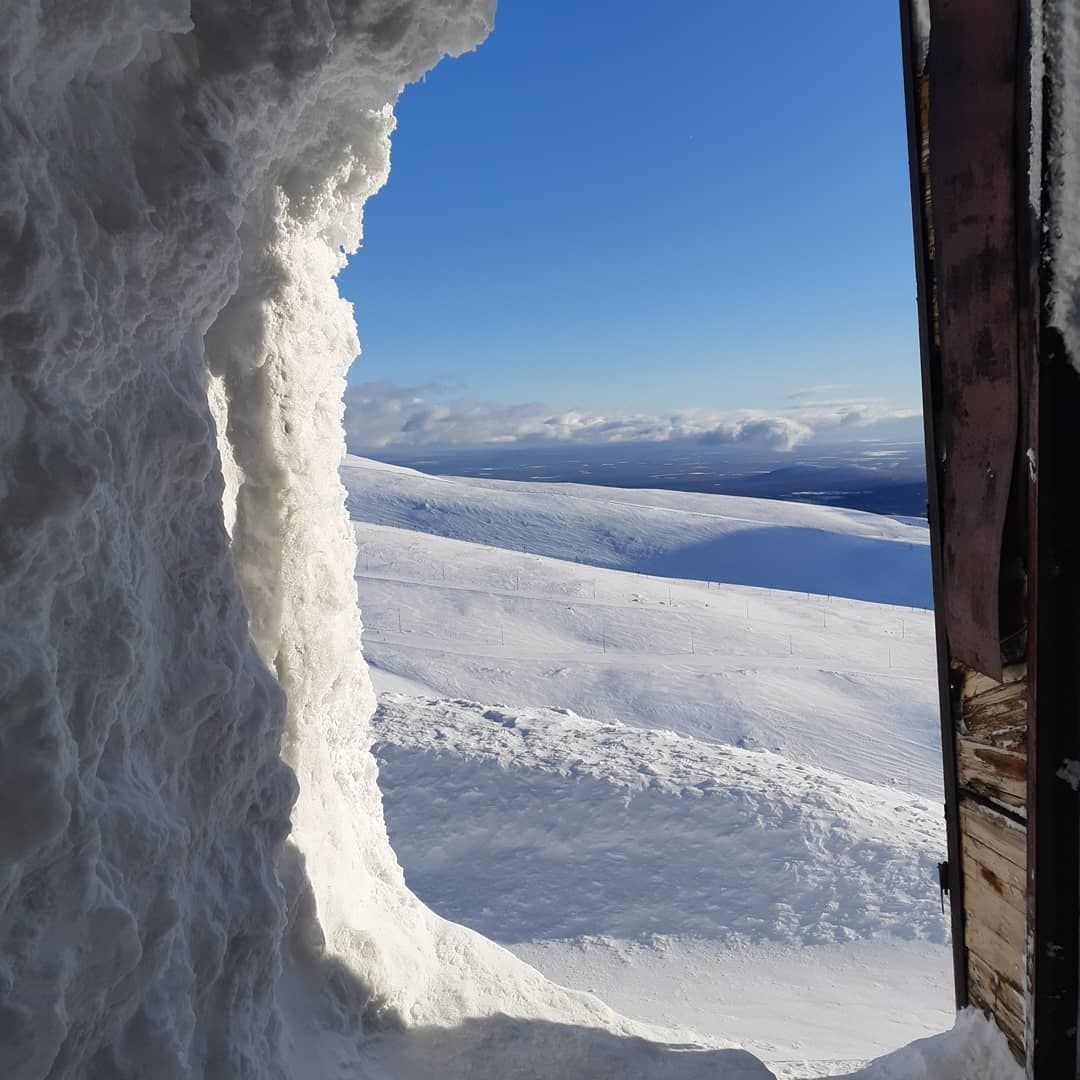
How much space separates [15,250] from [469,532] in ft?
106

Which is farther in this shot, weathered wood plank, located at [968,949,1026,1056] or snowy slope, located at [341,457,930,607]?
snowy slope, located at [341,457,930,607]

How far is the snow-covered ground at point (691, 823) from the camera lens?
5359mm

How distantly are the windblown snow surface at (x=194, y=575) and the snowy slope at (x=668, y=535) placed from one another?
93.5 ft

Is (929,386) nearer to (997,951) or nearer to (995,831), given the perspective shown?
(995,831)

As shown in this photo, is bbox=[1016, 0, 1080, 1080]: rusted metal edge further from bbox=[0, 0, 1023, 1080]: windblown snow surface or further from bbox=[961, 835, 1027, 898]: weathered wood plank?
bbox=[0, 0, 1023, 1080]: windblown snow surface

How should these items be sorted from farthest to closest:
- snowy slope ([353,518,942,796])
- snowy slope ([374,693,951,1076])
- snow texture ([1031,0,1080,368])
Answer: snowy slope ([353,518,942,796]), snowy slope ([374,693,951,1076]), snow texture ([1031,0,1080,368])

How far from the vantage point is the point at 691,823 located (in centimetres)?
698

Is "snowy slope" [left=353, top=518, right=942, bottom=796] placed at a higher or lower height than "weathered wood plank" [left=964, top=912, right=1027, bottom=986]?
lower

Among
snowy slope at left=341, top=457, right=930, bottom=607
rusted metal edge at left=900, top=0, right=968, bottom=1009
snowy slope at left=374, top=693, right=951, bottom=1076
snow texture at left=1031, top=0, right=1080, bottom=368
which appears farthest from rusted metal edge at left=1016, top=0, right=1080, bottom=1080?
snowy slope at left=341, top=457, right=930, bottom=607

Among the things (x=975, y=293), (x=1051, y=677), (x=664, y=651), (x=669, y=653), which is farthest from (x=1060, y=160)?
(x=664, y=651)

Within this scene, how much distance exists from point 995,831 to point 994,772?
20 centimetres

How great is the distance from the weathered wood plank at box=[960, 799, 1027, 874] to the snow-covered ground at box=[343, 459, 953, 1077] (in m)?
1.54

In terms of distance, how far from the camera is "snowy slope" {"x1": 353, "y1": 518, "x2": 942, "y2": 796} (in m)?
12.1

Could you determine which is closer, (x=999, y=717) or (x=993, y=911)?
(x=999, y=717)
